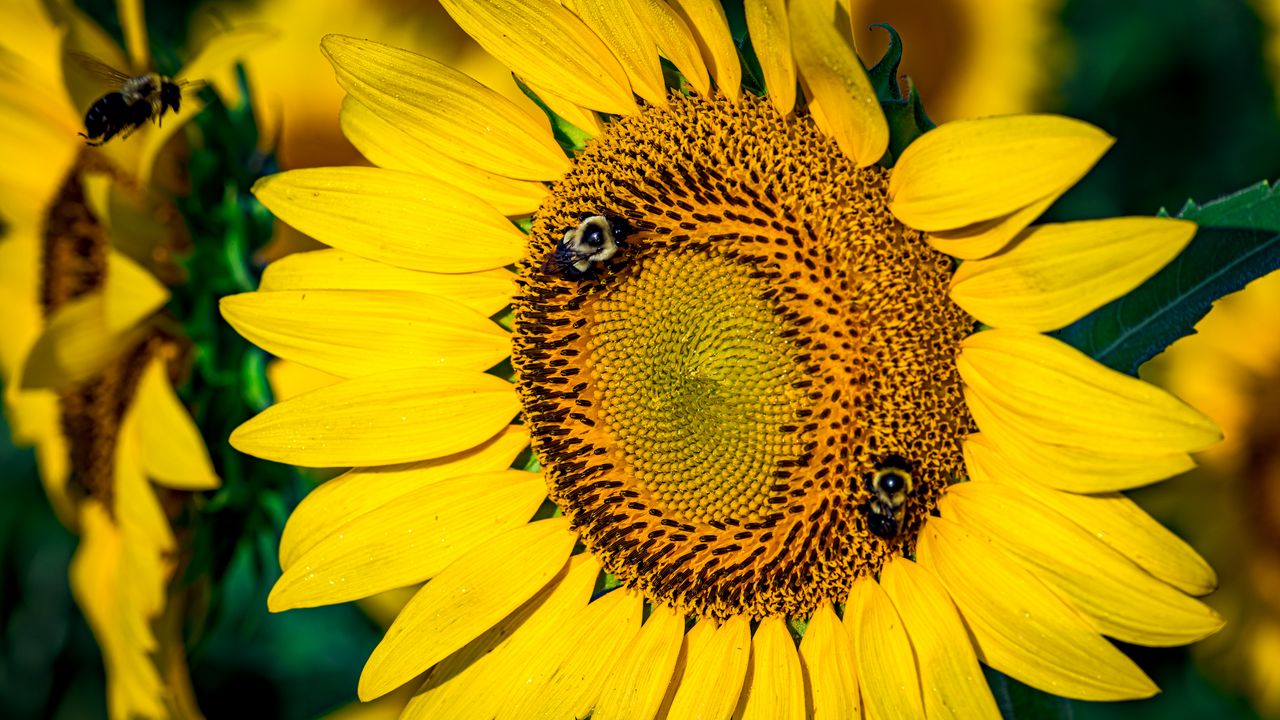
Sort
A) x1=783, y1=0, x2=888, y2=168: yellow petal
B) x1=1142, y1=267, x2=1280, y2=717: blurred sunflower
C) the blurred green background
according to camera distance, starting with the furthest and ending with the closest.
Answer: the blurred green background, x1=1142, y1=267, x2=1280, y2=717: blurred sunflower, x1=783, y1=0, x2=888, y2=168: yellow petal

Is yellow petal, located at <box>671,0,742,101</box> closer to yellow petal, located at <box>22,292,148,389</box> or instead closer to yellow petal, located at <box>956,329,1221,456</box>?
yellow petal, located at <box>956,329,1221,456</box>

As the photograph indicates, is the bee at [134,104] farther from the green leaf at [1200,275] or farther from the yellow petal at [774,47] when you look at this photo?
the green leaf at [1200,275]

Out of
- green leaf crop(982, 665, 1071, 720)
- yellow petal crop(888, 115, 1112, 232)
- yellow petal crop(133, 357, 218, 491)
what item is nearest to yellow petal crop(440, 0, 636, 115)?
yellow petal crop(888, 115, 1112, 232)

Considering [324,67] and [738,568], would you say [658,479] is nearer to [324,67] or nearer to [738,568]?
[738,568]

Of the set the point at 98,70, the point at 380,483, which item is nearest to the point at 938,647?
the point at 380,483

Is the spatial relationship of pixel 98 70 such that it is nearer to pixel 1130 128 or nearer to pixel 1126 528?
pixel 1126 528

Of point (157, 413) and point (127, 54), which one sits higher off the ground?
point (127, 54)

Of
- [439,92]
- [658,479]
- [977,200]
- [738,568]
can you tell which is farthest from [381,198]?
[977,200]
